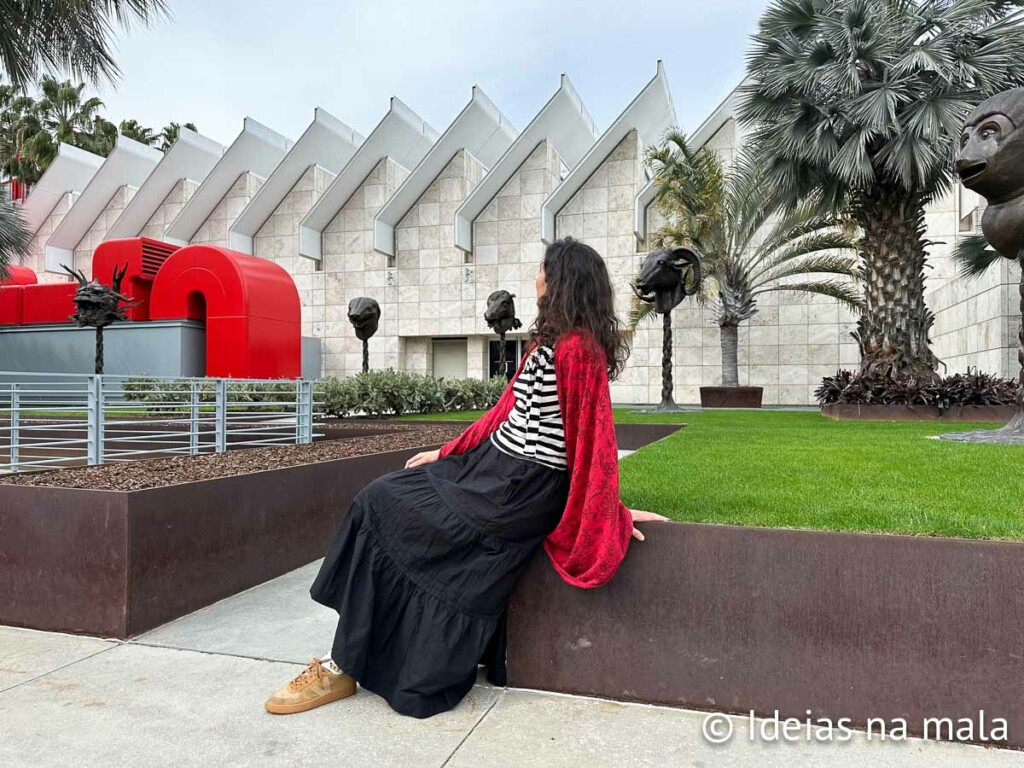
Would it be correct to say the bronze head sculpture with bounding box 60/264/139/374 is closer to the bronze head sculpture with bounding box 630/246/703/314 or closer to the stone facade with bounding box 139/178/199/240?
the bronze head sculpture with bounding box 630/246/703/314

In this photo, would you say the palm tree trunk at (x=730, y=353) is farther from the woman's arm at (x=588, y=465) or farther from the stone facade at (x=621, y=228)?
the woman's arm at (x=588, y=465)

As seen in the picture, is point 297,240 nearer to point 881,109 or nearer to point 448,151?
point 448,151

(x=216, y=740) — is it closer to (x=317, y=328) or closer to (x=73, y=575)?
(x=73, y=575)

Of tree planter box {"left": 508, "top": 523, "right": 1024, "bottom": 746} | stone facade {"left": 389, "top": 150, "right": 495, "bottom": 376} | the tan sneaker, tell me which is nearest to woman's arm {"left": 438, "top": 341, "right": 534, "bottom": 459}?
tree planter box {"left": 508, "top": 523, "right": 1024, "bottom": 746}

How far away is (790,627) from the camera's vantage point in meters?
2.45

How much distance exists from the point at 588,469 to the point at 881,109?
36.9 ft

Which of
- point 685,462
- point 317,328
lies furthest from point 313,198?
point 685,462

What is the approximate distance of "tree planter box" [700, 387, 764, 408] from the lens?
19.6m

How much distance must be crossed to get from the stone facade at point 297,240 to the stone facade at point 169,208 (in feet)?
12.6

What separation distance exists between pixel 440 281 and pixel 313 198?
6.02m

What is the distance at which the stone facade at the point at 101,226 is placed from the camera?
95.5 ft

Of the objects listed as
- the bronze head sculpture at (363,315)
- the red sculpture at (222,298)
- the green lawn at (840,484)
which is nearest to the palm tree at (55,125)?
the red sculpture at (222,298)

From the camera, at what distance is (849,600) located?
240 cm

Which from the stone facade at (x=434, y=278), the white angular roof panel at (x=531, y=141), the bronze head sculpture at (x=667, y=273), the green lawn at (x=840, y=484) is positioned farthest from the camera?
the stone facade at (x=434, y=278)
